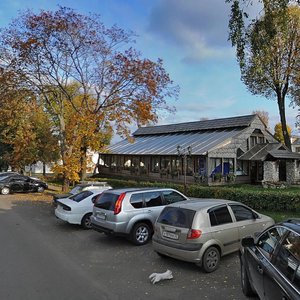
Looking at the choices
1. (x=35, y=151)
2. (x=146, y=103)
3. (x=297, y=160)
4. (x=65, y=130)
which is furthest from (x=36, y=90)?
(x=297, y=160)

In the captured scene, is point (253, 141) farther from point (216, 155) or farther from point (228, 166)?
point (216, 155)

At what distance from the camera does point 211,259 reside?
23.9 ft

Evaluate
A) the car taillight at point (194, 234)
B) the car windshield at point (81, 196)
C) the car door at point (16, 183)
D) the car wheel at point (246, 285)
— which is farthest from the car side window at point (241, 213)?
the car door at point (16, 183)

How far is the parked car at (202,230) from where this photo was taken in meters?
7.13

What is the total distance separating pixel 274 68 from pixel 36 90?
73.3ft

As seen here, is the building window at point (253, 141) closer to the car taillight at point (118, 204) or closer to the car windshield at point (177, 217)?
the car taillight at point (118, 204)

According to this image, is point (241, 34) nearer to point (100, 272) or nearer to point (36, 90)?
point (100, 272)

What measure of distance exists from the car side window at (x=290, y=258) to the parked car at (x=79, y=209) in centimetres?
909

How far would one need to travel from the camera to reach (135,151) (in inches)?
1475

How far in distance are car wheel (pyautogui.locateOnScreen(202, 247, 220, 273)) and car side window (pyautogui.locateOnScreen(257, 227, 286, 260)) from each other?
7.72ft

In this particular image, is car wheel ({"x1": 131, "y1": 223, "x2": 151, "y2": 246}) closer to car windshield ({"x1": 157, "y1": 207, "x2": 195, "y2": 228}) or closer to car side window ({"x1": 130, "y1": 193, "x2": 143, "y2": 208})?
car side window ({"x1": 130, "y1": 193, "x2": 143, "y2": 208})

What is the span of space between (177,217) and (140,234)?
2.69 m

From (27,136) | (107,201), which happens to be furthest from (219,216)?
(27,136)

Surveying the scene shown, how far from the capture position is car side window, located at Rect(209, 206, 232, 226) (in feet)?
24.7
